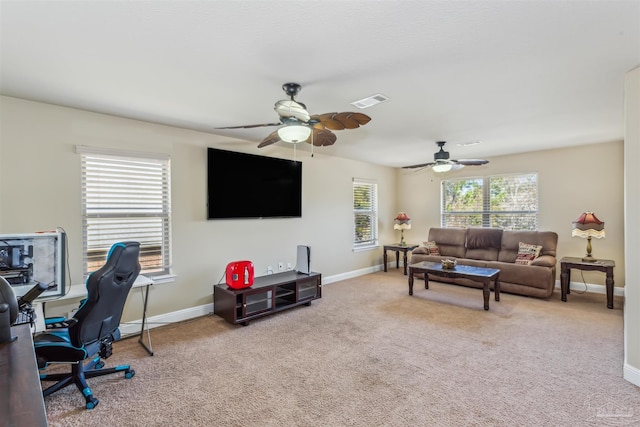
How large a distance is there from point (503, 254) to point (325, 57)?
16.9 feet

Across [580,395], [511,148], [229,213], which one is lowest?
[580,395]

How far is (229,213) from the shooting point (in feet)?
13.9

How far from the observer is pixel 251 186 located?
14.7ft

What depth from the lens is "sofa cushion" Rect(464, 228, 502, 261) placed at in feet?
18.8

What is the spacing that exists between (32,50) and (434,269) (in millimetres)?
4985

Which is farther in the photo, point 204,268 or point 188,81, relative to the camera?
point 204,268

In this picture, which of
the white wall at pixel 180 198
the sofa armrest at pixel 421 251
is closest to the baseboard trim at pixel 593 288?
the sofa armrest at pixel 421 251

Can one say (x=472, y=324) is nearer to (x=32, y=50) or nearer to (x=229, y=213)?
(x=229, y=213)

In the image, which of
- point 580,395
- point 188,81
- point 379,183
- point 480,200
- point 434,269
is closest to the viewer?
point 580,395

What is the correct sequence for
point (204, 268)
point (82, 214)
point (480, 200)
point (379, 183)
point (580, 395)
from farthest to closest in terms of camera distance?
point (379, 183)
point (480, 200)
point (204, 268)
point (82, 214)
point (580, 395)

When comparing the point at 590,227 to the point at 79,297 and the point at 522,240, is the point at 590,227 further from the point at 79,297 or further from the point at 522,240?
the point at 79,297

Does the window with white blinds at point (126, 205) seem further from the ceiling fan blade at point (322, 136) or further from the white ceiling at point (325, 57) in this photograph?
the ceiling fan blade at point (322, 136)

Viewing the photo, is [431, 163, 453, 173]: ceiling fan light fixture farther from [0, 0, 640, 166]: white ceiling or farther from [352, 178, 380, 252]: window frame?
[352, 178, 380, 252]: window frame

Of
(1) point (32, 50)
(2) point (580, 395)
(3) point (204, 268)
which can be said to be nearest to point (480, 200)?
(2) point (580, 395)
